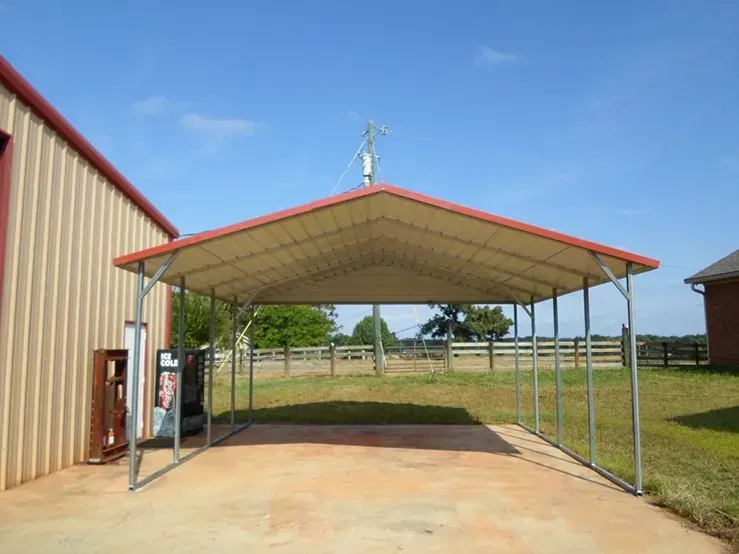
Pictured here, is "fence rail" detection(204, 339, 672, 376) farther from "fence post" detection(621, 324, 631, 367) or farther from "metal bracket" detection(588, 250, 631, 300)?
"metal bracket" detection(588, 250, 631, 300)

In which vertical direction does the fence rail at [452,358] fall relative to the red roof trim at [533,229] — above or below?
below

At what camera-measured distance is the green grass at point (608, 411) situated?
21.4 feet

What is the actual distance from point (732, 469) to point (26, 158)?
345 inches

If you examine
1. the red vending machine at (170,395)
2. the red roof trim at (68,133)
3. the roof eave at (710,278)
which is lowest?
the red vending machine at (170,395)

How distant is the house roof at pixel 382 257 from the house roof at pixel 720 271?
11846 millimetres

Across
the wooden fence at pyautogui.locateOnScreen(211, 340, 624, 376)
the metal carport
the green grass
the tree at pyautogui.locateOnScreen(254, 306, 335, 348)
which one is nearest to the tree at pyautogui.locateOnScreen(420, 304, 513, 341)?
the tree at pyautogui.locateOnScreen(254, 306, 335, 348)

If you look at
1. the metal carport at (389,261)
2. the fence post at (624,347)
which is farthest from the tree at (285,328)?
the metal carport at (389,261)

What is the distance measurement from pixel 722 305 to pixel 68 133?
64.9 ft

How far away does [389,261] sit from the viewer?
10422mm

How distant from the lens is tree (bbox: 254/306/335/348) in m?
38.6

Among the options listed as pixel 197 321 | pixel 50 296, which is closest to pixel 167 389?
pixel 50 296

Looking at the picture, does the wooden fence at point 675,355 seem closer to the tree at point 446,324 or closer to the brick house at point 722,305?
the brick house at point 722,305

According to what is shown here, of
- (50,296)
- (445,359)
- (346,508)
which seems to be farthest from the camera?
(445,359)

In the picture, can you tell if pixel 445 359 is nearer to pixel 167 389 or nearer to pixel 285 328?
pixel 167 389
